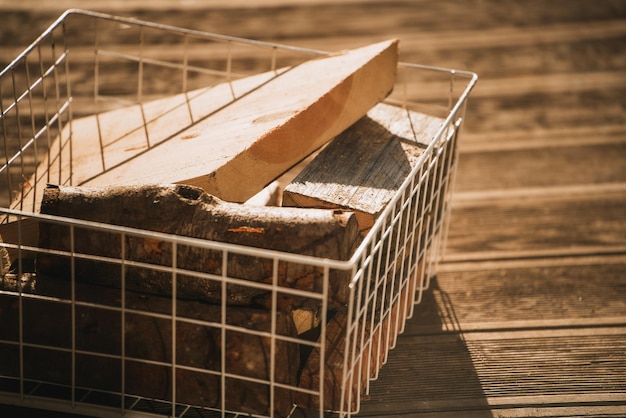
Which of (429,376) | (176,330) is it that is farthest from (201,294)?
(429,376)

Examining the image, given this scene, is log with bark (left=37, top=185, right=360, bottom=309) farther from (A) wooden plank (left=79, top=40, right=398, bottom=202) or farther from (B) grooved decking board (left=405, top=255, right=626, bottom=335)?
(B) grooved decking board (left=405, top=255, right=626, bottom=335)

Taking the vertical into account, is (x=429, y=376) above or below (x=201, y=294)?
below

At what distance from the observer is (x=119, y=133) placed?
1.76 metres

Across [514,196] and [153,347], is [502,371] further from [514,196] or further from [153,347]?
[514,196]

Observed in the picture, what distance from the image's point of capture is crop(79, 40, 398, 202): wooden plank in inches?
56.8

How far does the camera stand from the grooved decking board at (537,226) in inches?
76.5

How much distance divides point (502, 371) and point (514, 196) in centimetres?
72

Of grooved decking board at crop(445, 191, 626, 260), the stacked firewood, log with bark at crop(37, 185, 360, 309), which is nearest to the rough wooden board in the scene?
the stacked firewood

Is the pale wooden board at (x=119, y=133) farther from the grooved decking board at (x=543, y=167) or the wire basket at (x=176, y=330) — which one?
the grooved decking board at (x=543, y=167)

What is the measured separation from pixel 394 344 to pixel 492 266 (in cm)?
41

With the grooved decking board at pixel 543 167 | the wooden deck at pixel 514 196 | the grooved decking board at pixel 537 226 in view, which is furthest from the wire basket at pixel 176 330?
the grooved decking board at pixel 543 167

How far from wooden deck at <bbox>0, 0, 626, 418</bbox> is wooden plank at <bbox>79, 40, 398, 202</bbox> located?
0.41m

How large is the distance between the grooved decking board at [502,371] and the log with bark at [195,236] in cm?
28

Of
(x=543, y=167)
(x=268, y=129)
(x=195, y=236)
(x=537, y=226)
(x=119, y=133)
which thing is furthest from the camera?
(x=543, y=167)
